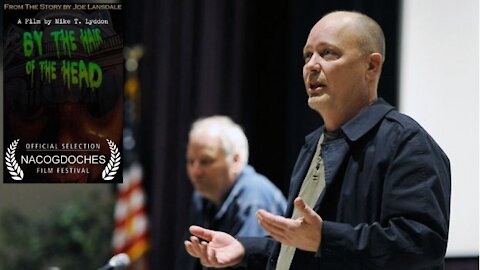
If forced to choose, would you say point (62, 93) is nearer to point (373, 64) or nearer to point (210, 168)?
point (210, 168)

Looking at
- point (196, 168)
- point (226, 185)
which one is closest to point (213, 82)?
point (196, 168)

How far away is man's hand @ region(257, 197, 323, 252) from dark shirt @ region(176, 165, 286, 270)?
123 cm

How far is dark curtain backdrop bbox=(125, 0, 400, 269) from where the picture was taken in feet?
13.3

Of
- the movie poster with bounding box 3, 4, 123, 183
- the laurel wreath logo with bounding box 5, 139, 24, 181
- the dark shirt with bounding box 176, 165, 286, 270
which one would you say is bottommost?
the dark shirt with bounding box 176, 165, 286, 270

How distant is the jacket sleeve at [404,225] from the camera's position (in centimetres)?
179

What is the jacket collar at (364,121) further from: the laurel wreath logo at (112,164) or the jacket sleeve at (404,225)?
the laurel wreath logo at (112,164)

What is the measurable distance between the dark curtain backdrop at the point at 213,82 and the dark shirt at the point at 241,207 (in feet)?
1.97

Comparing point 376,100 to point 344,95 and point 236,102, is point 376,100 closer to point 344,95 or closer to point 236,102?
point 344,95

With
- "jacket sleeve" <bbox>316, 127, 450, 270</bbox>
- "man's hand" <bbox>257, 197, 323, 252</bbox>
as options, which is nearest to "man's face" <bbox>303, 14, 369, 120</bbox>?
"jacket sleeve" <bbox>316, 127, 450, 270</bbox>

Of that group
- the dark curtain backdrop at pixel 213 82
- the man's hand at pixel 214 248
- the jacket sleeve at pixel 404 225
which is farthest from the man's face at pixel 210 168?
the jacket sleeve at pixel 404 225

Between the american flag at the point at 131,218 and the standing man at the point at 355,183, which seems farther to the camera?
the american flag at the point at 131,218

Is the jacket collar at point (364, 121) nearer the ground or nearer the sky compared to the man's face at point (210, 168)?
nearer the sky

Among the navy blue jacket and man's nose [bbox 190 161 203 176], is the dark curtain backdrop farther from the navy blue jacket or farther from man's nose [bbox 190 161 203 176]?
the navy blue jacket

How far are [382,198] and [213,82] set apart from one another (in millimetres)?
2919
